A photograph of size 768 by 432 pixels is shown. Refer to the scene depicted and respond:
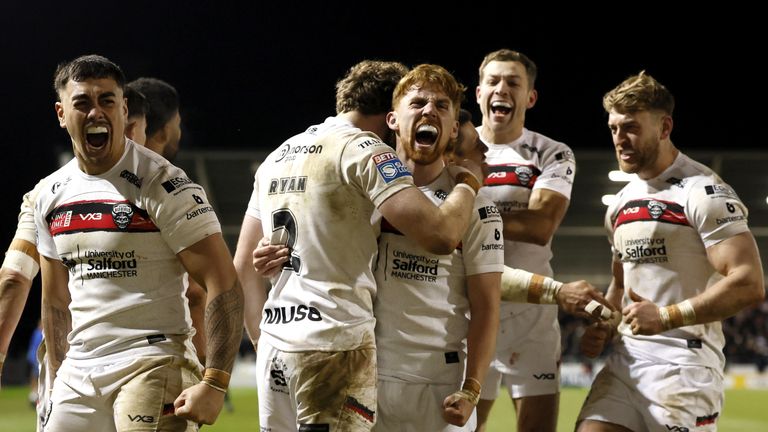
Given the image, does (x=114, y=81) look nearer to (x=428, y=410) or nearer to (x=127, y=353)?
(x=127, y=353)

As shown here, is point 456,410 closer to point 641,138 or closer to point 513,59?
point 641,138

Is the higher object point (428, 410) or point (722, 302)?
point (722, 302)

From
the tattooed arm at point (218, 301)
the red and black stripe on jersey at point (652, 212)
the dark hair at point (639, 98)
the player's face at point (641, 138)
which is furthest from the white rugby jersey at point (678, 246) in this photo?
the tattooed arm at point (218, 301)

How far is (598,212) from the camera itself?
96.3ft

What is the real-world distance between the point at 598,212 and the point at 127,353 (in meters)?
26.3

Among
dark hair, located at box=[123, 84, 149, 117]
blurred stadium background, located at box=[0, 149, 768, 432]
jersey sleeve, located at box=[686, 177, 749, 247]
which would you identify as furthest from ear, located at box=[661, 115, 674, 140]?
blurred stadium background, located at box=[0, 149, 768, 432]

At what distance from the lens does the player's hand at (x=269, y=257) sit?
4.31m

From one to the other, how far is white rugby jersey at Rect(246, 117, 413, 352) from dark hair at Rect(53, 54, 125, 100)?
1.02 m

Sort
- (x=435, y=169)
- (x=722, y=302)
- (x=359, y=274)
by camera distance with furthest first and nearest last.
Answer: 1. (x=722, y=302)
2. (x=435, y=169)
3. (x=359, y=274)

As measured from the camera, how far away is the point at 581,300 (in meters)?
5.25

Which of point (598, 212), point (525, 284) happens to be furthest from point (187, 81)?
point (525, 284)

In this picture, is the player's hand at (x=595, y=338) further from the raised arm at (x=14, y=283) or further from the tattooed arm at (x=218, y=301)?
the raised arm at (x=14, y=283)

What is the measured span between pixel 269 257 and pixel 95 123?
1.07 metres

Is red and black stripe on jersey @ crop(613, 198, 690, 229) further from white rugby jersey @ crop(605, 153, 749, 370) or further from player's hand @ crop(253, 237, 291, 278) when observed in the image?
player's hand @ crop(253, 237, 291, 278)
